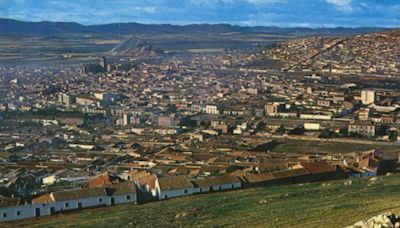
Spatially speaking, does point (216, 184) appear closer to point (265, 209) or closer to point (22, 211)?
point (265, 209)

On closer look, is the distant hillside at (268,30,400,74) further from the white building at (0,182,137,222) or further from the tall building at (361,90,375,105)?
the white building at (0,182,137,222)

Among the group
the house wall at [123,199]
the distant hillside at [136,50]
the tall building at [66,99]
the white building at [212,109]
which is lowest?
the tall building at [66,99]

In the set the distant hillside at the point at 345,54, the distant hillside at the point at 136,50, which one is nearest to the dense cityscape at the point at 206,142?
the distant hillside at the point at 345,54

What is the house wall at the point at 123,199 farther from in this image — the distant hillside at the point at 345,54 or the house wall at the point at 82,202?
the distant hillside at the point at 345,54

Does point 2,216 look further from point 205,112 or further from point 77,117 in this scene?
point 205,112

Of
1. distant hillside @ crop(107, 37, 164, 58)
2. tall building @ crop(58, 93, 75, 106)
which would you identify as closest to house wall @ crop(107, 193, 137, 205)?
tall building @ crop(58, 93, 75, 106)

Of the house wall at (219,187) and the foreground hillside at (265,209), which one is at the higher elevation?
the foreground hillside at (265,209)
